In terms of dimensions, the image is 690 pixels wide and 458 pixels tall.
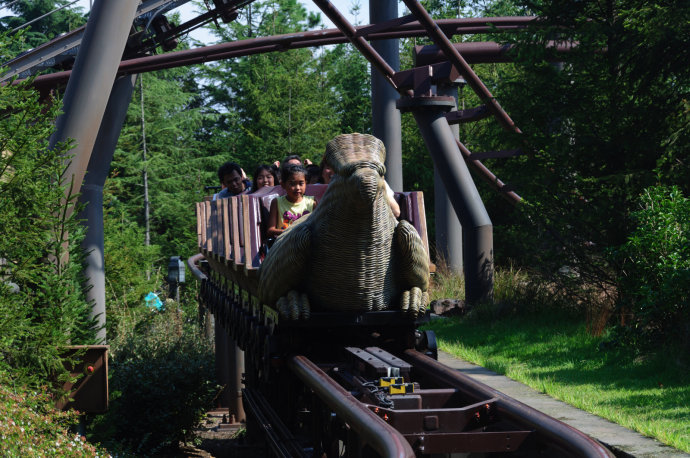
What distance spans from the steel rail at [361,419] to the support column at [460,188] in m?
7.57

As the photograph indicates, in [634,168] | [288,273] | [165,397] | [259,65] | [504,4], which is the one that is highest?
[504,4]

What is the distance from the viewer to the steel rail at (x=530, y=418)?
340 centimetres

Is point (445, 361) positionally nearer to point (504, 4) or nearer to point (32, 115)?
point (32, 115)

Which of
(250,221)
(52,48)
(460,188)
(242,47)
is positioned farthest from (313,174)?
(52,48)

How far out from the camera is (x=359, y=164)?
16.6ft

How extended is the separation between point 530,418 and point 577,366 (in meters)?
4.69

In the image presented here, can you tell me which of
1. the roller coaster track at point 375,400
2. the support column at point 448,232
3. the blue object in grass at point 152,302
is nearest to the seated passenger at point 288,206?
the roller coaster track at point 375,400

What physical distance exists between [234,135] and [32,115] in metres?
31.4

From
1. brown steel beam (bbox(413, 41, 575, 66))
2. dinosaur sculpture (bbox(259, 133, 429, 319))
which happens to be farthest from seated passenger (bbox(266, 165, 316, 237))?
brown steel beam (bbox(413, 41, 575, 66))

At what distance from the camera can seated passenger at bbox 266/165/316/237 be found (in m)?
6.83

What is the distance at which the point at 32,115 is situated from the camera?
6781 millimetres

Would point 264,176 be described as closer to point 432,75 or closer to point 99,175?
point 432,75

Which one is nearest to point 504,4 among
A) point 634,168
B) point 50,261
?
point 634,168

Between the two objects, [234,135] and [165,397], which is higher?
[234,135]
